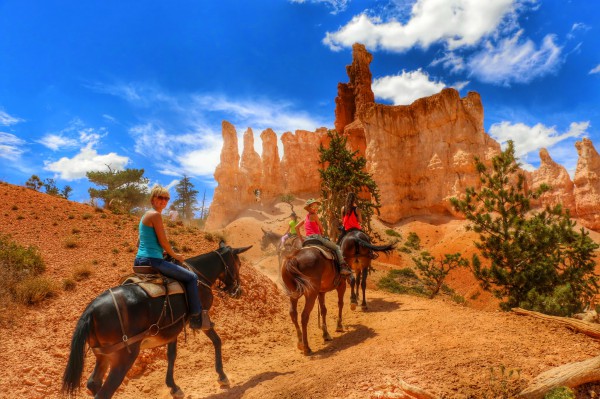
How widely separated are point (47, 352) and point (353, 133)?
181 ft

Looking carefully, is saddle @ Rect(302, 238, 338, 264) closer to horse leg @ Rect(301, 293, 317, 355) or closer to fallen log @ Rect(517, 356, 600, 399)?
horse leg @ Rect(301, 293, 317, 355)

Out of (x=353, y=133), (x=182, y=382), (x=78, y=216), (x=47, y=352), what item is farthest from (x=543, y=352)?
(x=353, y=133)

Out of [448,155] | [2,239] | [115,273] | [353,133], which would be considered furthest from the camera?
[353,133]

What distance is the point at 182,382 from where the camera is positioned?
6.91 metres

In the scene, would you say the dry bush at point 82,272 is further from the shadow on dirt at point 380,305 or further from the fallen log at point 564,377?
the fallen log at point 564,377

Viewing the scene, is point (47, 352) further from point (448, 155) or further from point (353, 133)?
point (353, 133)

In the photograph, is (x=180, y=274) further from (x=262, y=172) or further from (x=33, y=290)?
(x=262, y=172)

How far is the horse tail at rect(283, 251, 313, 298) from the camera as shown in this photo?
776cm

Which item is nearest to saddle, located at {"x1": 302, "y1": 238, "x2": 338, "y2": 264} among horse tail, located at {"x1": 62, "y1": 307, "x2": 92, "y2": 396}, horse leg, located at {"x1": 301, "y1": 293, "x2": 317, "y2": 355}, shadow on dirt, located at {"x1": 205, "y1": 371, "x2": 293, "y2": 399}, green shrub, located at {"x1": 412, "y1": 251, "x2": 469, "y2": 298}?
horse leg, located at {"x1": 301, "y1": 293, "x2": 317, "y2": 355}

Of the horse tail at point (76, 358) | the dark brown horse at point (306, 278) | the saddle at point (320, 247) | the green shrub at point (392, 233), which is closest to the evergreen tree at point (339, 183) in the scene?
the saddle at point (320, 247)

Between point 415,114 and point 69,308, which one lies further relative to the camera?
point 415,114

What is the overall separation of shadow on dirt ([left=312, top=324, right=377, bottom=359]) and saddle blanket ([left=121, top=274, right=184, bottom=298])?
11.8 feet

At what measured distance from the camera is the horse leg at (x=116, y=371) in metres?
4.82

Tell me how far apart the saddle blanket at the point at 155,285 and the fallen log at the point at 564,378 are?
530cm
